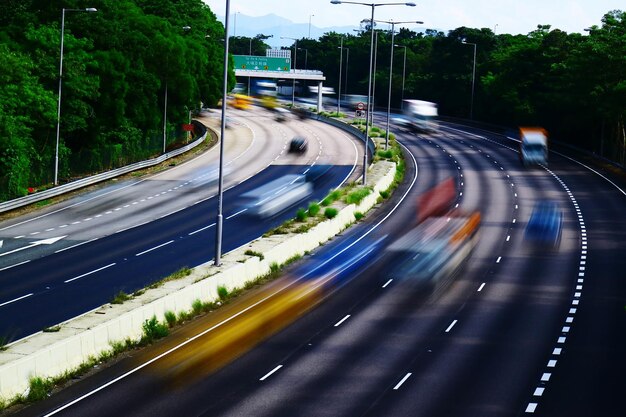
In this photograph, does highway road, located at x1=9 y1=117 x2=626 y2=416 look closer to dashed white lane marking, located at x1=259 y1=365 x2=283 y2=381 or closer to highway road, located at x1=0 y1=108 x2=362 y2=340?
dashed white lane marking, located at x1=259 y1=365 x2=283 y2=381

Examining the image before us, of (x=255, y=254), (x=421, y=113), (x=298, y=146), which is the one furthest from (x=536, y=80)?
(x=255, y=254)

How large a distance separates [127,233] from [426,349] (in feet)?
85.5

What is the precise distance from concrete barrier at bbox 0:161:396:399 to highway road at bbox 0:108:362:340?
10.0 feet

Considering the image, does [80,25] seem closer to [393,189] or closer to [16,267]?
[393,189]

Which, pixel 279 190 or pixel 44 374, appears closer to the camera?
pixel 44 374

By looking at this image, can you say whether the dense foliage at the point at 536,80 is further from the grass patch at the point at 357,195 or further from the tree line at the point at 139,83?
the grass patch at the point at 357,195

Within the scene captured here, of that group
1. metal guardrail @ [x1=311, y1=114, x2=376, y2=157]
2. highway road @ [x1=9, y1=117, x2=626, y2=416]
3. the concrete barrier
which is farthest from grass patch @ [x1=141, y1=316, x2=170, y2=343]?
metal guardrail @ [x1=311, y1=114, x2=376, y2=157]

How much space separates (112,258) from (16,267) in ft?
13.7

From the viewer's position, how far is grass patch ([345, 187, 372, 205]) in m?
57.0

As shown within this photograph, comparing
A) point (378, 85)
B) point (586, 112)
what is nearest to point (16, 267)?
point (586, 112)

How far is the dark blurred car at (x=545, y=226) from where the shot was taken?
168ft

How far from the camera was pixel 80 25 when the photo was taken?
7300 cm

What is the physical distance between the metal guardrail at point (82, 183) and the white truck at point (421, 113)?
45.8m

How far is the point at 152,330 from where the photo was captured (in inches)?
1183
